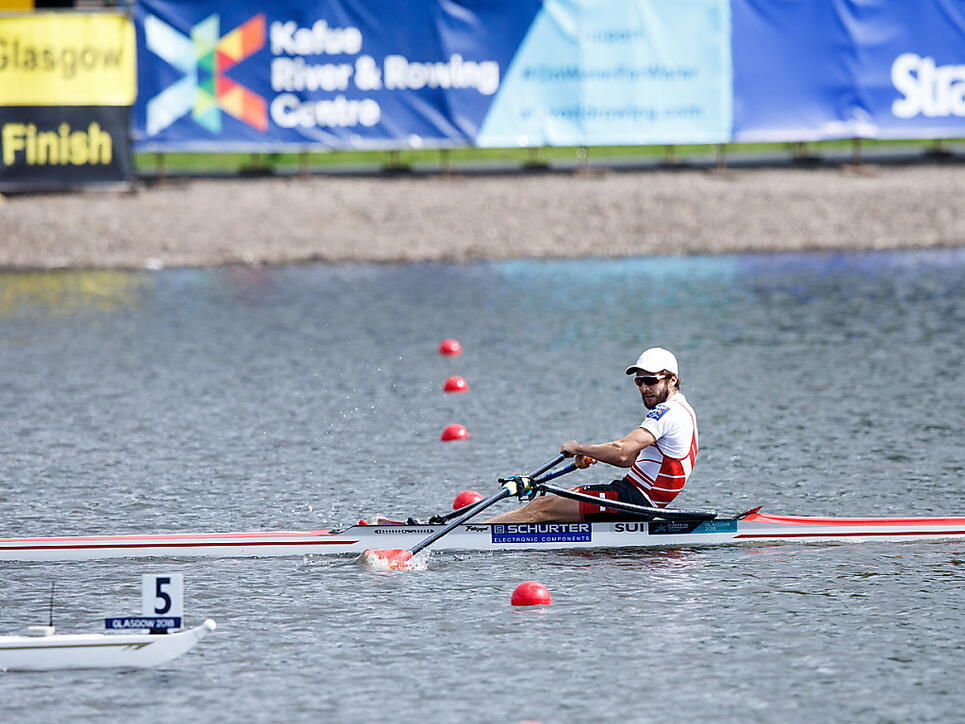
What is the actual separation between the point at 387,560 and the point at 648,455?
2.35 meters

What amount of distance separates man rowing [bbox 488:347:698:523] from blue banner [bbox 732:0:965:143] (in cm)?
2034

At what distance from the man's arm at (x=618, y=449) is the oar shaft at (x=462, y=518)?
2.00ft

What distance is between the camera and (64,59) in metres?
31.1

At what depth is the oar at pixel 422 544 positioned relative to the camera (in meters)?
13.1

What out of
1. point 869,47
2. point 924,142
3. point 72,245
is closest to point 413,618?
point 72,245

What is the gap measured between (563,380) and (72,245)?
1393cm

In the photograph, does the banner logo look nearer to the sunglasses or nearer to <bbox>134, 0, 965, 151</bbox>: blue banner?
<bbox>134, 0, 965, 151</bbox>: blue banner

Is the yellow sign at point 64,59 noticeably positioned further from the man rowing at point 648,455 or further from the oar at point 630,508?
the oar at point 630,508

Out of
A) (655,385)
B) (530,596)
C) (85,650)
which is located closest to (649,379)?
(655,385)

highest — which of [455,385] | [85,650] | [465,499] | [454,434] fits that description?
[455,385]

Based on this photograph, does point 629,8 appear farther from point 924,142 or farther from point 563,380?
point 563,380

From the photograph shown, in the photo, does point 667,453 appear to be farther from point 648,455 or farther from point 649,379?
point 649,379

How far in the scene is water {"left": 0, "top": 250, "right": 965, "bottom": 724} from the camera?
10.4 m

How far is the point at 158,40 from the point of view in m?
31.9
